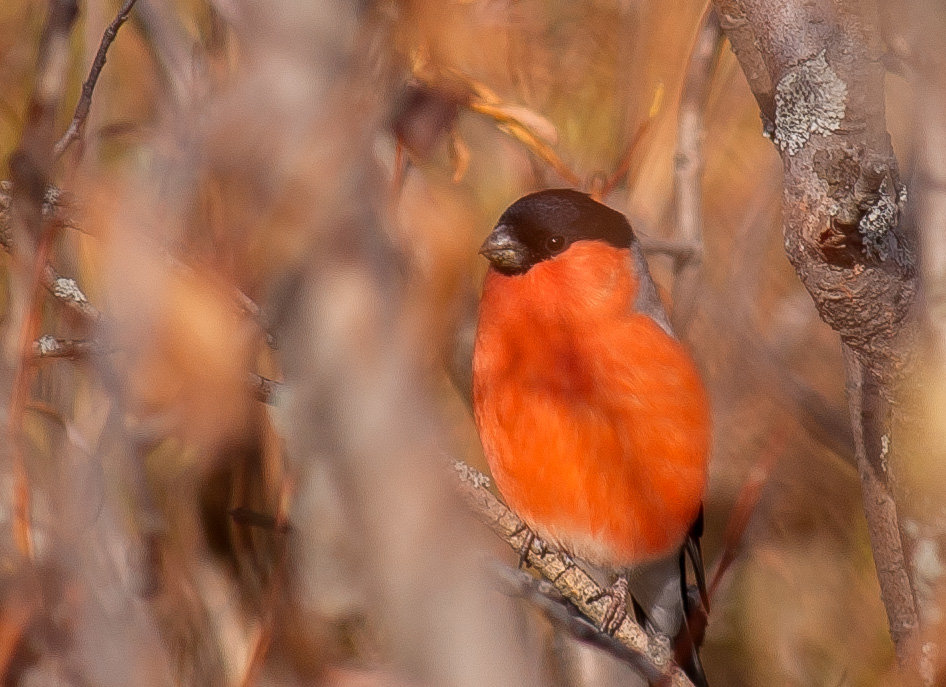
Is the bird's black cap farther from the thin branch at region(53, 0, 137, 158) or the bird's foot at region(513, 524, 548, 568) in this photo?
the thin branch at region(53, 0, 137, 158)

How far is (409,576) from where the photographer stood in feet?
5.04

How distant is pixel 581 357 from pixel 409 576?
1020mm

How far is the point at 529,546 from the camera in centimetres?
252

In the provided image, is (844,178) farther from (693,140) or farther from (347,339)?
(693,140)

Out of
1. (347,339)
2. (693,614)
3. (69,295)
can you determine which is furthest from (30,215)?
(693,614)

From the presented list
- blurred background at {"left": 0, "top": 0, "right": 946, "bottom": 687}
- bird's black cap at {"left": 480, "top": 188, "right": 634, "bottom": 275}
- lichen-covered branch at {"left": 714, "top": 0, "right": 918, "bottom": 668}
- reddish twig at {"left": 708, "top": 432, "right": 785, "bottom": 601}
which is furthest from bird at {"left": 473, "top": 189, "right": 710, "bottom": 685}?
lichen-covered branch at {"left": 714, "top": 0, "right": 918, "bottom": 668}

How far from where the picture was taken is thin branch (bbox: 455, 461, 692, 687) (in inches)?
73.8

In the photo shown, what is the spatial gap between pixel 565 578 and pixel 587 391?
442 millimetres

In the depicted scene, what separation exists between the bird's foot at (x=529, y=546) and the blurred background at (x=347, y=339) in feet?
0.27

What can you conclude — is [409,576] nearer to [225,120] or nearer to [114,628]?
[225,120]

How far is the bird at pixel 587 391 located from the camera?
2449mm

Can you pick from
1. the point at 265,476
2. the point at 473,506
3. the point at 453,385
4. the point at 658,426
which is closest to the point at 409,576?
the point at 473,506

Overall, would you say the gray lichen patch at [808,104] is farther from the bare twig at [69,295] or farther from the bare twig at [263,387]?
the bare twig at [69,295]

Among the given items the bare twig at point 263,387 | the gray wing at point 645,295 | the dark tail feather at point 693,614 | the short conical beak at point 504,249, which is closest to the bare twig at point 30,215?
the bare twig at point 263,387
